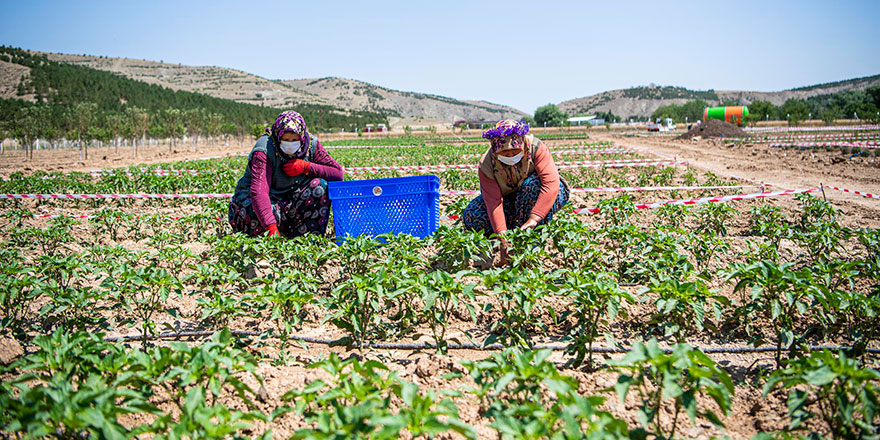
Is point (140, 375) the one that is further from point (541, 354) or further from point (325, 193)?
point (325, 193)

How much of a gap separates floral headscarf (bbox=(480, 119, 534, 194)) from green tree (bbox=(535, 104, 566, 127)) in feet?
263

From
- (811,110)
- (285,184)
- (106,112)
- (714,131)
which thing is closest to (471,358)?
(285,184)

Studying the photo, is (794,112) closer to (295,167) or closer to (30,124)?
(295,167)

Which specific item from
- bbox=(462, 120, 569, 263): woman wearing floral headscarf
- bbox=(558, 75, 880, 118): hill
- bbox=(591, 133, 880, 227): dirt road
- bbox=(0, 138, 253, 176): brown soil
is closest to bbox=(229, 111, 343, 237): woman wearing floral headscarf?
bbox=(462, 120, 569, 263): woman wearing floral headscarf

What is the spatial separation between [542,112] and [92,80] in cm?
6708

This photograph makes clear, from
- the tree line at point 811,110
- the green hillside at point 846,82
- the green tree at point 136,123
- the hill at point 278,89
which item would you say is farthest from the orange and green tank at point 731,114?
the green hillside at point 846,82

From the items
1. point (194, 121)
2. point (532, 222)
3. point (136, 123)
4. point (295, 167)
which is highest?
point (194, 121)

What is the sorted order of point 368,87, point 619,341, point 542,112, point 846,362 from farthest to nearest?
point 368,87 < point 542,112 < point 619,341 < point 846,362

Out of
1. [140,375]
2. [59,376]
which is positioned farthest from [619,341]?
[59,376]

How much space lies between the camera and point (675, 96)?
5027 inches

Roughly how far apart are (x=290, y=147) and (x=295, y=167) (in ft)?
0.64

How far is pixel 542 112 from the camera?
8712 centimetres

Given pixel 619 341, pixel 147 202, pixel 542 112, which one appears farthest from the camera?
pixel 542 112

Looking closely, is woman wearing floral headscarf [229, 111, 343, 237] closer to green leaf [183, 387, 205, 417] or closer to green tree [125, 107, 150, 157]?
green leaf [183, 387, 205, 417]
